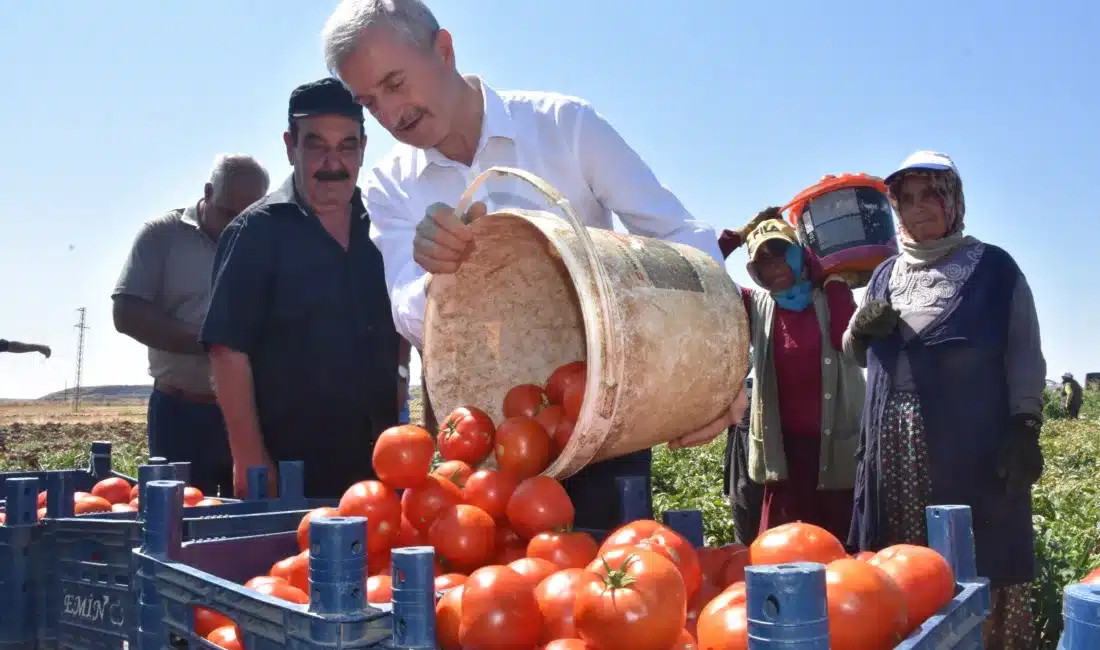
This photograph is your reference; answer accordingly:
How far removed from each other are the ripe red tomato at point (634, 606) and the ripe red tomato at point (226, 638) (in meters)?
0.60

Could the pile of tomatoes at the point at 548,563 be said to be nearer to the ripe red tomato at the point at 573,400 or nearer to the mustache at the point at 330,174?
the ripe red tomato at the point at 573,400

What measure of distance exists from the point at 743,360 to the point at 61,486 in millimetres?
1847

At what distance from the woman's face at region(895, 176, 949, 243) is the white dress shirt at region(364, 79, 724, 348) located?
1401 mm

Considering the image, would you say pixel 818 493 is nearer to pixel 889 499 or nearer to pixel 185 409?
pixel 889 499

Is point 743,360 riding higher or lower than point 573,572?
higher

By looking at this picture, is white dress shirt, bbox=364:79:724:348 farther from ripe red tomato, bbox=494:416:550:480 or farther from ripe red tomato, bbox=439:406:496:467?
ripe red tomato, bbox=494:416:550:480

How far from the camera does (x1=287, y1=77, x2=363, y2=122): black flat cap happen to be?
3.39 meters

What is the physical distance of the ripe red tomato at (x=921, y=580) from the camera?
4.17 feet

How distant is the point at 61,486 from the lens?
244cm

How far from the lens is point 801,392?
4.41 meters

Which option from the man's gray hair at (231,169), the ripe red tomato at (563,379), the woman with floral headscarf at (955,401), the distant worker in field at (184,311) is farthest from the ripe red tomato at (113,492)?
the woman with floral headscarf at (955,401)

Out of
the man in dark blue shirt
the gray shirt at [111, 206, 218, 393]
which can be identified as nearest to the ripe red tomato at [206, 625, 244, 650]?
the man in dark blue shirt

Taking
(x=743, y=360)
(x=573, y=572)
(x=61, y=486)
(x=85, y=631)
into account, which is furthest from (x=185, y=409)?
(x=573, y=572)

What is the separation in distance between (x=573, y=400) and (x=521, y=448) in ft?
0.65
